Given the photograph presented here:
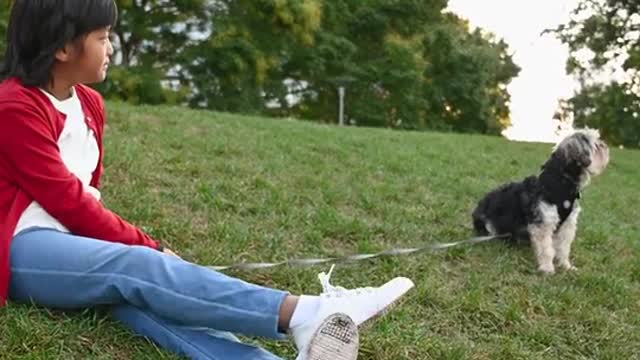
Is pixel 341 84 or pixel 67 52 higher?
pixel 341 84

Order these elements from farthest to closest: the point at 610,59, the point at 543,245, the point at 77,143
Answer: the point at 610,59
the point at 543,245
the point at 77,143

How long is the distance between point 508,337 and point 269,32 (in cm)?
2545

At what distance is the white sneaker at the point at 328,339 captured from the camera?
9.06 ft

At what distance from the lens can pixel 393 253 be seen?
17.0ft

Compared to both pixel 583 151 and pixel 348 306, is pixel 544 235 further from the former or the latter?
pixel 348 306

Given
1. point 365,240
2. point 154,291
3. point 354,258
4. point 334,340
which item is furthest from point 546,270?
point 154,291

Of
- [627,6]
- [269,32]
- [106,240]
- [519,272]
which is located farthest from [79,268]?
[269,32]

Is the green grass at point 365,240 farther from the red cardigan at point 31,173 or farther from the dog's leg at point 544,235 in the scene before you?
the red cardigan at point 31,173

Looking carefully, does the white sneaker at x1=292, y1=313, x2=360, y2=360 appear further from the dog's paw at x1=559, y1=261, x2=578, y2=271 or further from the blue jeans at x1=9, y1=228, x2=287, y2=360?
the dog's paw at x1=559, y1=261, x2=578, y2=271

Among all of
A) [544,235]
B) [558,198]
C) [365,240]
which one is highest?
[558,198]

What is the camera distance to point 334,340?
2777 mm

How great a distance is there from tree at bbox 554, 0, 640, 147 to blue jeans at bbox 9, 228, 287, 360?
79.2 ft

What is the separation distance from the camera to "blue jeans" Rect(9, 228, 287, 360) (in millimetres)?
2867

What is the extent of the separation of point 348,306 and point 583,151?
11.4ft
